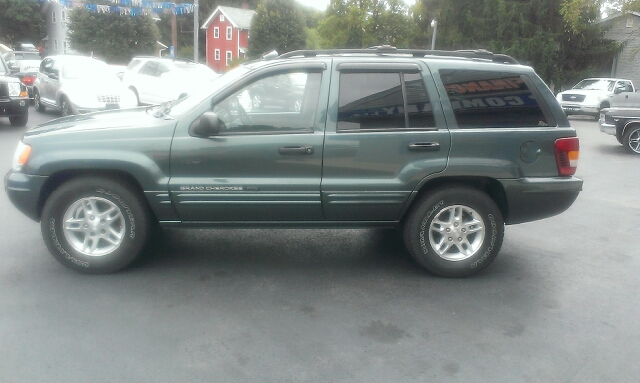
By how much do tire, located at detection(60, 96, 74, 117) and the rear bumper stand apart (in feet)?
41.7

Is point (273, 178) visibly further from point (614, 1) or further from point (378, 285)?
point (614, 1)

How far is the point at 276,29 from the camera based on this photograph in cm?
4844

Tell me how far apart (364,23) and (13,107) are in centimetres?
4929

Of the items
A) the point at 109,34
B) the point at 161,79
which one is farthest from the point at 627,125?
the point at 109,34

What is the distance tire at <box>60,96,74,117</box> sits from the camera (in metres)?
15.4

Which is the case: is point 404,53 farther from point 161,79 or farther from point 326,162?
point 161,79

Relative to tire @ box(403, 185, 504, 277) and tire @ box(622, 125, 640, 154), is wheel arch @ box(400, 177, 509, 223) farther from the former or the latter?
tire @ box(622, 125, 640, 154)

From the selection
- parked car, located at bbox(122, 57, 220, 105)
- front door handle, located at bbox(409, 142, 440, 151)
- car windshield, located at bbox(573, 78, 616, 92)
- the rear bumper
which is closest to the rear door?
front door handle, located at bbox(409, 142, 440, 151)

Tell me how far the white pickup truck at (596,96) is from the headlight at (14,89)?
20.3 m

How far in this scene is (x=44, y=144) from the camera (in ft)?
16.7

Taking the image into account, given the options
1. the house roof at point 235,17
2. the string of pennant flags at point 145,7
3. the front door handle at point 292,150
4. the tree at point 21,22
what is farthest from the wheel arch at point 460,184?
the tree at point 21,22

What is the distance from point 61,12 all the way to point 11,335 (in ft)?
217

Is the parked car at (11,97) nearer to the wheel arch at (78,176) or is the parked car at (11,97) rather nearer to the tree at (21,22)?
the wheel arch at (78,176)

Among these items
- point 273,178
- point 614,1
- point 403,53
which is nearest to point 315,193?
point 273,178
